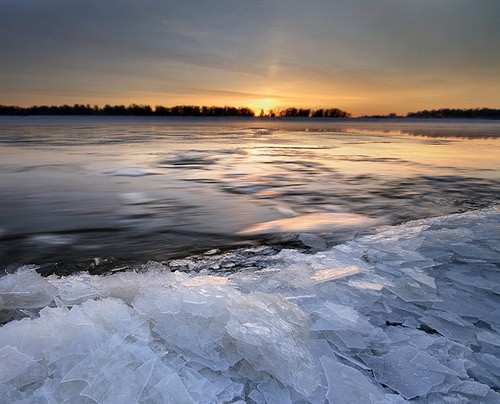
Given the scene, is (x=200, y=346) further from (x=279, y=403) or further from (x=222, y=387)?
(x=279, y=403)

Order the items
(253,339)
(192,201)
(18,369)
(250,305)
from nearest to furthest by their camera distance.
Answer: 1. (18,369)
2. (253,339)
3. (250,305)
4. (192,201)

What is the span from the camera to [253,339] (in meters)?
1.52

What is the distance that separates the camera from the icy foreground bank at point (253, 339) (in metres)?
1.35

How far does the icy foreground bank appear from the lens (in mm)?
1353

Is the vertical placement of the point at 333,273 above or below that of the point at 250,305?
below

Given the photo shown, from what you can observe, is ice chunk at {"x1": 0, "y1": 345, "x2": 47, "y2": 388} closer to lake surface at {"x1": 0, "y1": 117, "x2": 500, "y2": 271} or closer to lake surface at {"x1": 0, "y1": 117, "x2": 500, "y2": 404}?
lake surface at {"x1": 0, "y1": 117, "x2": 500, "y2": 404}

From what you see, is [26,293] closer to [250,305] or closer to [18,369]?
[18,369]

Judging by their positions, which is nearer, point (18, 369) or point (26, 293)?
point (18, 369)

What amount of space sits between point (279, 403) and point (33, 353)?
1.05 meters

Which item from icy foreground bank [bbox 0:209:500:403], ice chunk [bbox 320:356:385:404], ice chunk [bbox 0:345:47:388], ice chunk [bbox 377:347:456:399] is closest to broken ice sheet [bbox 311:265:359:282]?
icy foreground bank [bbox 0:209:500:403]

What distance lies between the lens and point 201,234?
382 centimetres

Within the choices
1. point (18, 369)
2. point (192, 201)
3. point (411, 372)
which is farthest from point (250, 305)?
point (192, 201)

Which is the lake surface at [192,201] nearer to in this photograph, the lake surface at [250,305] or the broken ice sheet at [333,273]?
the lake surface at [250,305]

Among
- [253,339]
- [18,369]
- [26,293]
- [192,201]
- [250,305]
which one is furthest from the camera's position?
[192,201]
